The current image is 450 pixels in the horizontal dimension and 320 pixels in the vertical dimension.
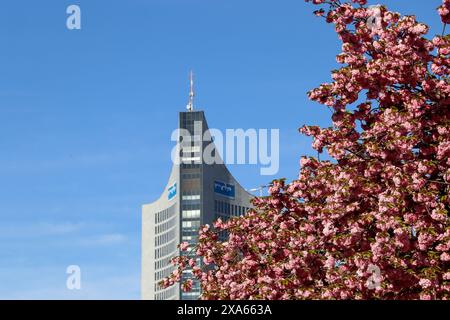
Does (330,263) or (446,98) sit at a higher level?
(446,98)

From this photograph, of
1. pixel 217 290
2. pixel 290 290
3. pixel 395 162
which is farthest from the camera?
pixel 217 290

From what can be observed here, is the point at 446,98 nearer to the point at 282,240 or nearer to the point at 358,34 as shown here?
the point at 358,34

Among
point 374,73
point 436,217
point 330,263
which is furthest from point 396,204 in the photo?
point 374,73

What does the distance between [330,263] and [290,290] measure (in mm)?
1882

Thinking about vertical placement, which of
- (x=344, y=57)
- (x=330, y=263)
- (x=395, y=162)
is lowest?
(x=330, y=263)

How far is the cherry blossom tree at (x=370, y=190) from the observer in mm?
20953

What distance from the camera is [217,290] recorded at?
28.0 metres

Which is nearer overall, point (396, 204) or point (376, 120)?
point (396, 204)

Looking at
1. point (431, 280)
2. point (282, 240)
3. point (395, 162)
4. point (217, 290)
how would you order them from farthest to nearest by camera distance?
point (217, 290)
point (282, 240)
point (395, 162)
point (431, 280)

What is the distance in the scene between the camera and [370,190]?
22234 millimetres

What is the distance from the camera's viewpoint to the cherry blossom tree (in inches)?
825
